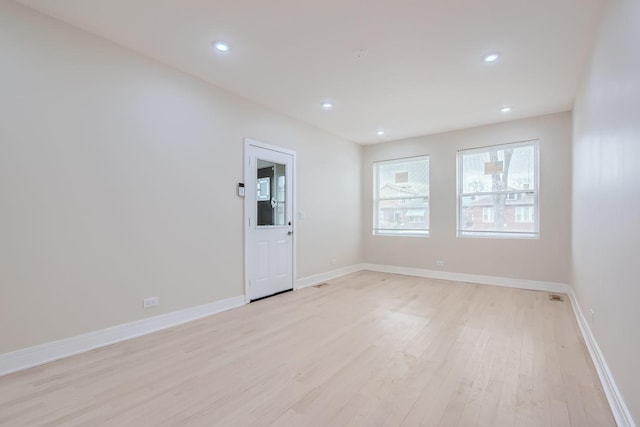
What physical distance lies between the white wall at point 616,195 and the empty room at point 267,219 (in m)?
0.02

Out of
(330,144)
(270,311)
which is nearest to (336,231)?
(330,144)

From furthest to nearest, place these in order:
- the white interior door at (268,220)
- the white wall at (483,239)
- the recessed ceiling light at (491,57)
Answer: the white wall at (483,239), the white interior door at (268,220), the recessed ceiling light at (491,57)

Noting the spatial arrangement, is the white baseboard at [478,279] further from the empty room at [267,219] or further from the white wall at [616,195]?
the white wall at [616,195]

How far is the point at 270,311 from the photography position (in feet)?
12.0

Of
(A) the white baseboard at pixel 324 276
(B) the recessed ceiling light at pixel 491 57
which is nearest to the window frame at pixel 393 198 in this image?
(A) the white baseboard at pixel 324 276

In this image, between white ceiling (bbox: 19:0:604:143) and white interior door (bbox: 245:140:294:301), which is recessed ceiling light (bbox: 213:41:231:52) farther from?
white interior door (bbox: 245:140:294:301)

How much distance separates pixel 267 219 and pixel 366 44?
2597 mm

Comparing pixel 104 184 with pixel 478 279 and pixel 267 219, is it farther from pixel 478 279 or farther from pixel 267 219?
pixel 478 279

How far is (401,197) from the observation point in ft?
20.1

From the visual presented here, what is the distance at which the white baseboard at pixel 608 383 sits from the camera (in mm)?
1614

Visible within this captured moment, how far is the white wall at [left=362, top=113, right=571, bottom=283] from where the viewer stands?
4.52m

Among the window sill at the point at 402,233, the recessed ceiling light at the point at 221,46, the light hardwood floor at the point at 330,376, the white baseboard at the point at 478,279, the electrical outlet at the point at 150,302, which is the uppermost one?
the recessed ceiling light at the point at 221,46

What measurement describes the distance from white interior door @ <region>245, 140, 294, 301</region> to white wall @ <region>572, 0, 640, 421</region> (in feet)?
11.7

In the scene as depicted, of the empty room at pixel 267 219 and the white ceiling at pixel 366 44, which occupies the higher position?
the white ceiling at pixel 366 44
